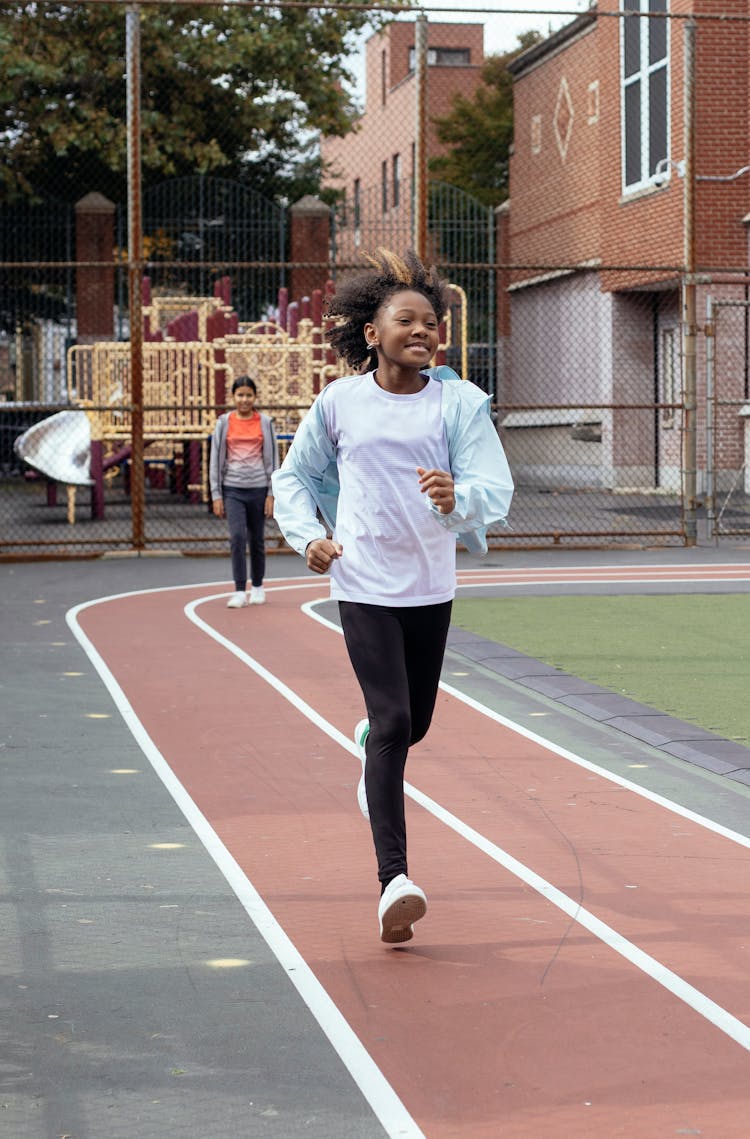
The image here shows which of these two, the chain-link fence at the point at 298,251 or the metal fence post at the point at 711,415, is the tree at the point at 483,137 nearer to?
the chain-link fence at the point at 298,251

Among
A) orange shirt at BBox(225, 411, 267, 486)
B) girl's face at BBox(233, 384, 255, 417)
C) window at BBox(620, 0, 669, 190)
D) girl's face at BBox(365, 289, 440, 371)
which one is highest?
window at BBox(620, 0, 669, 190)

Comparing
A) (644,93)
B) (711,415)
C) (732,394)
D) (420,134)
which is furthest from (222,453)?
(644,93)

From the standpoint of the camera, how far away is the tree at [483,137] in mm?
50188

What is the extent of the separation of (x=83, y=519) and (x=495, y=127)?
92.3ft

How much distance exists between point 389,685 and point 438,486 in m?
0.65

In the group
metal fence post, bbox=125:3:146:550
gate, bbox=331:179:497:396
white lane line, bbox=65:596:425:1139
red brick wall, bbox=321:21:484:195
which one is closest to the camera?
white lane line, bbox=65:596:425:1139

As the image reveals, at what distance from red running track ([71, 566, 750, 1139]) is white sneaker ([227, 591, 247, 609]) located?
4.25 meters

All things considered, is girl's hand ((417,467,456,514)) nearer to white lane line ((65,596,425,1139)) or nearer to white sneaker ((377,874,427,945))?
white sneaker ((377,874,427,945))

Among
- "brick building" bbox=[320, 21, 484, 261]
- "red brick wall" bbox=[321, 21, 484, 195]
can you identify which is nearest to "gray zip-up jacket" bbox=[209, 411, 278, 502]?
"brick building" bbox=[320, 21, 484, 261]

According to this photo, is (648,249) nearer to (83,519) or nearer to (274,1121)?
(83,519)

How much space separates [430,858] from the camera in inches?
264


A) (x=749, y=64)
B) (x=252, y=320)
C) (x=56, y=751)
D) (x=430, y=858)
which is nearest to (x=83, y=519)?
(x=252, y=320)

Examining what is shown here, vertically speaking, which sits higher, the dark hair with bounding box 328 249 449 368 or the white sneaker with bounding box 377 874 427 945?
the dark hair with bounding box 328 249 449 368

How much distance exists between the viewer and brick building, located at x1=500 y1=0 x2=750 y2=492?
1107 inches
